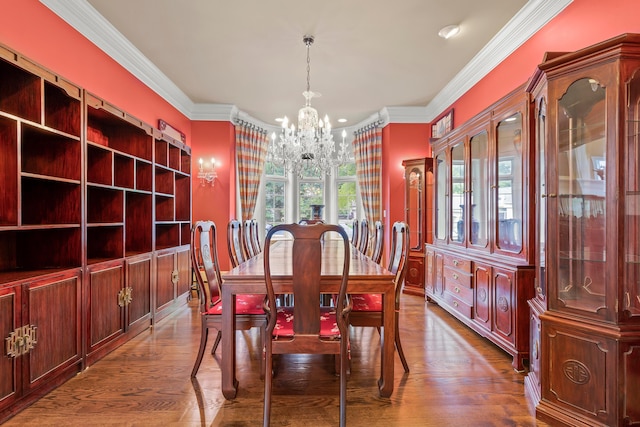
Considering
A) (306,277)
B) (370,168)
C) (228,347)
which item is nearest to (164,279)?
(228,347)

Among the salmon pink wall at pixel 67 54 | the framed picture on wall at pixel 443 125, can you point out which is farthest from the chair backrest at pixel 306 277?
the framed picture on wall at pixel 443 125

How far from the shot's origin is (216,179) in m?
5.15

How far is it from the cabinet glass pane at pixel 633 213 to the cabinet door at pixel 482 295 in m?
1.17

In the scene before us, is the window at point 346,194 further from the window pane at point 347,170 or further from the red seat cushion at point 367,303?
the red seat cushion at point 367,303

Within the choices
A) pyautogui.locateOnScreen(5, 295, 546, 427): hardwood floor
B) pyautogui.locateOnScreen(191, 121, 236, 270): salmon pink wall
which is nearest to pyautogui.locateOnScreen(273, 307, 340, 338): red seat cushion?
pyautogui.locateOnScreen(5, 295, 546, 427): hardwood floor

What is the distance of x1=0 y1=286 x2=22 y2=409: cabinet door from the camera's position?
1676 mm

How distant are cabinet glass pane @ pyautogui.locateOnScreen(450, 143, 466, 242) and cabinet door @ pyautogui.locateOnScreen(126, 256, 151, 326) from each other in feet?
10.7

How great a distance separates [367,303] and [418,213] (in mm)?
2758

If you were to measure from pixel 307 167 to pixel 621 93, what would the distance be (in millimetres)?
2892

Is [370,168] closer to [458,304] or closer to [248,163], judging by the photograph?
[248,163]

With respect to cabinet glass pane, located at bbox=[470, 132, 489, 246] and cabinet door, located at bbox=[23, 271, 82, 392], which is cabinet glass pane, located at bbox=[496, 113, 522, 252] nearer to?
cabinet glass pane, located at bbox=[470, 132, 489, 246]

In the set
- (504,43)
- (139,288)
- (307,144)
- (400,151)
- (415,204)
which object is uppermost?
(504,43)

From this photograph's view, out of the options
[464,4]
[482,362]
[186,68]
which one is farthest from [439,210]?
[186,68]

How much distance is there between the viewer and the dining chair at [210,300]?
2090 mm
